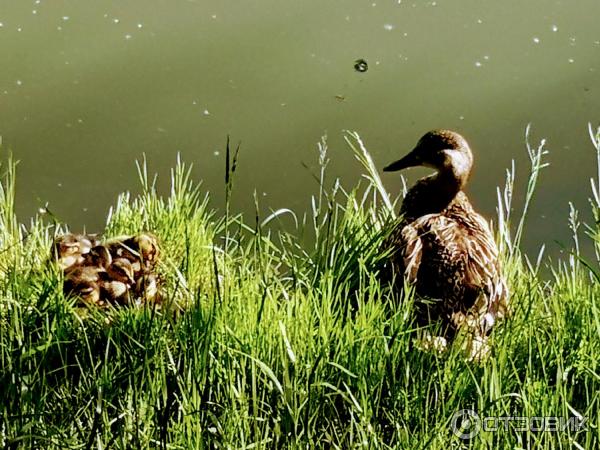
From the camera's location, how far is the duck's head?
2.70m

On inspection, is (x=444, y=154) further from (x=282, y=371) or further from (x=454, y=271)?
(x=282, y=371)

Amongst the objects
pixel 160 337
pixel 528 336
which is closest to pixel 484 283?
pixel 528 336

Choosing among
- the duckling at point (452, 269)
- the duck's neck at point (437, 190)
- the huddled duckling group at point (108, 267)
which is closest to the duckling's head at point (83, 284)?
the huddled duckling group at point (108, 267)

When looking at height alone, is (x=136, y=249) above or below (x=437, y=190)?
below

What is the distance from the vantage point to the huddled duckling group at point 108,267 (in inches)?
99.0

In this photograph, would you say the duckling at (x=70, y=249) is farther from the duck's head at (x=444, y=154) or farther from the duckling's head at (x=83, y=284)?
the duck's head at (x=444, y=154)

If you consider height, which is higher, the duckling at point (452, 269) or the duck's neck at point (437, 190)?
the duck's neck at point (437, 190)

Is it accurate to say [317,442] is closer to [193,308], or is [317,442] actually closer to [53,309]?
[193,308]

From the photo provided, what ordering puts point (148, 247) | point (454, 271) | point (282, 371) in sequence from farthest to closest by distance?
point (148, 247)
point (454, 271)
point (282, 371)
